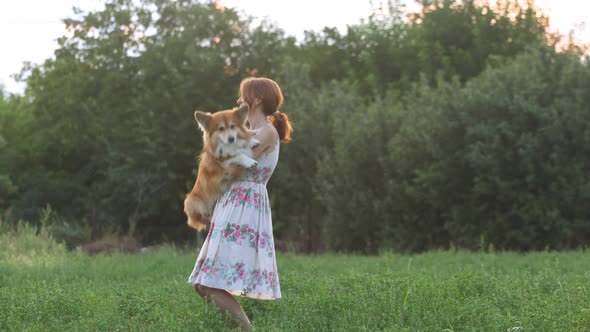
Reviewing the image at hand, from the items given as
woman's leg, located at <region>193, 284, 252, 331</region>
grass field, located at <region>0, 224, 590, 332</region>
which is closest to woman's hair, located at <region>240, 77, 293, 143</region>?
woman's leg, located at <region>193, 284, 252, 331</region>

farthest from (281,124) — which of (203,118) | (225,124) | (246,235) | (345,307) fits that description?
(345,307)

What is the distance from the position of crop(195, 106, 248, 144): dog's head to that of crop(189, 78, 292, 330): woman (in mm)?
204

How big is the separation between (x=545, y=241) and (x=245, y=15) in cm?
1674

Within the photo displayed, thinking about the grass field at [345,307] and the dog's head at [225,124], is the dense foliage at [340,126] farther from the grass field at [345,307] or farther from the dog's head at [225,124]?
the dog's head at [225,124]

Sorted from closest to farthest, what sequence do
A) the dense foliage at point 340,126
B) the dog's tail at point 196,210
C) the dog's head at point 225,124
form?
the dog's head at point 225,124 → the dog's tail at point 196,210 → the dense foliage at point 340,126

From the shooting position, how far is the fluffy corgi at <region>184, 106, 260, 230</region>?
6.59 m

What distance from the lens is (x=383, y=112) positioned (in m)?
24.6

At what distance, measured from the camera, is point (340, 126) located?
25422 millimetres

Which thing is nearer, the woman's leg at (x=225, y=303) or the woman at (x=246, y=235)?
the woman at (x=246, y=235)

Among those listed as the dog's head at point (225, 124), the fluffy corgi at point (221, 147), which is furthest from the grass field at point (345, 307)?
the dog's head at point (225, 124)

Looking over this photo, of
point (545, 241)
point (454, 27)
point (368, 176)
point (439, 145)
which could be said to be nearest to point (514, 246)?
point (545, 241)

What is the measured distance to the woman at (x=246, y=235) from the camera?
6680mm

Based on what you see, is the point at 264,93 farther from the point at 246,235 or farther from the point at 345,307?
the point at 345,307

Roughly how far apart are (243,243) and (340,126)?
1885cm
